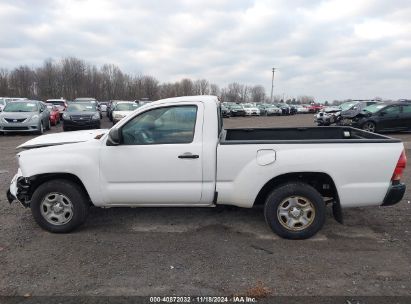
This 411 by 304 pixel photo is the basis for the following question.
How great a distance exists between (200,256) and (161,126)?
167 cm

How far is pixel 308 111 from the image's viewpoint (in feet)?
188

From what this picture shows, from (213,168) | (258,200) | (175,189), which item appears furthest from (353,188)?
(175,189)

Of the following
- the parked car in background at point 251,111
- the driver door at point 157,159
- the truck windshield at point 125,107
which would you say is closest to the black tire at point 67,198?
the driver door at point 157,159

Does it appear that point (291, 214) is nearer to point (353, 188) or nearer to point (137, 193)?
point (353, 188)

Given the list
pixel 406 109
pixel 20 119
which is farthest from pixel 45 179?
pixel 406 109

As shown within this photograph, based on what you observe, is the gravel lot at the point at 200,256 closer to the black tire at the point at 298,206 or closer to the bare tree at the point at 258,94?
the black tire at the point at 298,206

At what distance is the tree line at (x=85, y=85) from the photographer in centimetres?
7531

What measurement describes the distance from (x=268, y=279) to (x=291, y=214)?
112 cm

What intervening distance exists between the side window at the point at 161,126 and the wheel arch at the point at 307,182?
3.90 ft

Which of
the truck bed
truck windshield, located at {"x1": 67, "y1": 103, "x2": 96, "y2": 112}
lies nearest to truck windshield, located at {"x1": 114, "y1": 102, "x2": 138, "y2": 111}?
truck windshield, located at {"x1": 67, "y1": 103, "x2": 96, "y2": 112}

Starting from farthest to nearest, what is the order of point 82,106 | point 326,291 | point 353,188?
point 82,106 < point 353,188 < point 326,291

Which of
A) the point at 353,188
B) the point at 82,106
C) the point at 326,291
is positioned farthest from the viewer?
the point at 82,106

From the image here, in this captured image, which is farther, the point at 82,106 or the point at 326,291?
the point at 82,106

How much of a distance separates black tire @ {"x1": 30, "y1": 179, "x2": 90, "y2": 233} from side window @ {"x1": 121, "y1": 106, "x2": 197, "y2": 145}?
3.02 ft
